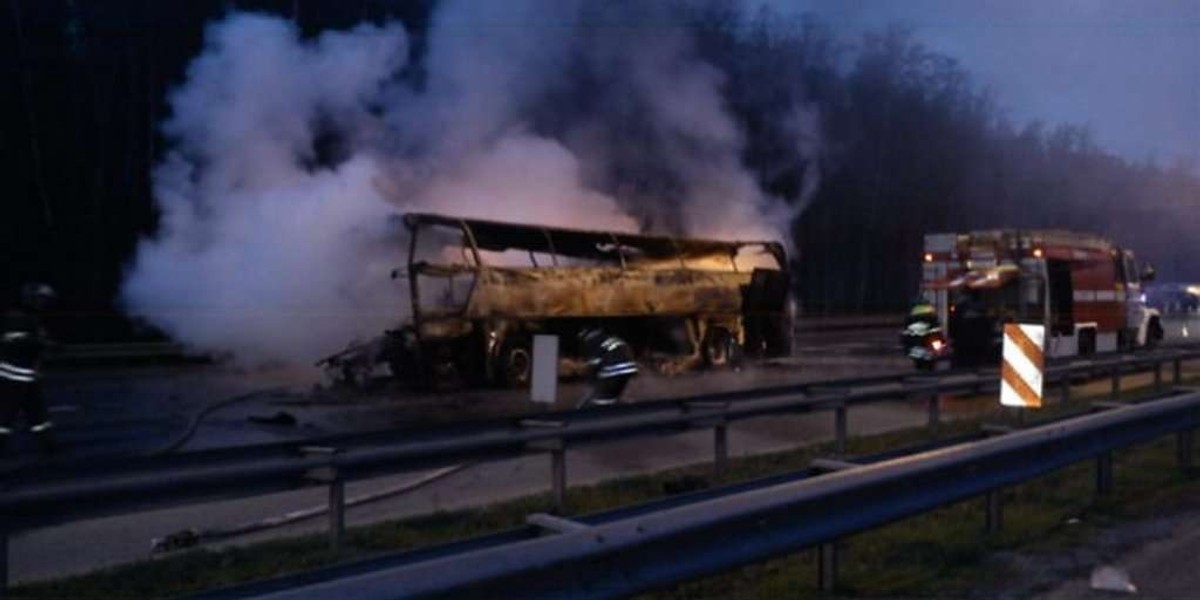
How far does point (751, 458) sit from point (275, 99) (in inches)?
520

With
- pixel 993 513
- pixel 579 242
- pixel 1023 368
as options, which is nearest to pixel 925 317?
pixel 579 242

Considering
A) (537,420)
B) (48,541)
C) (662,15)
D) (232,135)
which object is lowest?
(48,541)

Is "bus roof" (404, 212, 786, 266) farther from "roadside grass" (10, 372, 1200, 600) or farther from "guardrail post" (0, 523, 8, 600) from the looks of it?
"guardrail post" (0, 523, 8, 600)

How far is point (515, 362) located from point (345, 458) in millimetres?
14697

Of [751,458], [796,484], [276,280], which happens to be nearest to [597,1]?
[276,280]

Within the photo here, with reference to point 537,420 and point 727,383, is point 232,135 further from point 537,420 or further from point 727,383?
point 537,420

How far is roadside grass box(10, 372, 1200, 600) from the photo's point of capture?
8.19 metres

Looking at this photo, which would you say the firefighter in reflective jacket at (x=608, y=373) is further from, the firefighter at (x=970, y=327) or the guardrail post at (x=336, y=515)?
the firefighter at (x=970, y=327)

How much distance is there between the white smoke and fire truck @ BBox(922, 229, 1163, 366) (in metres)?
3.50

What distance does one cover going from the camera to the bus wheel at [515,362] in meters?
23.6

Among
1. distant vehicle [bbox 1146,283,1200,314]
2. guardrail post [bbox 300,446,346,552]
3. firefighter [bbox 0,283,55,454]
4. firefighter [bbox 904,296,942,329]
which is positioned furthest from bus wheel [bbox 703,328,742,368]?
distant vehicle [bbox 1146,283,1200,314]

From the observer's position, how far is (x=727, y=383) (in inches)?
995

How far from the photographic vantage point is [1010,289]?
29.0 meters

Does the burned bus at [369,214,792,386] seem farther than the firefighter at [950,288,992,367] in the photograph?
No
